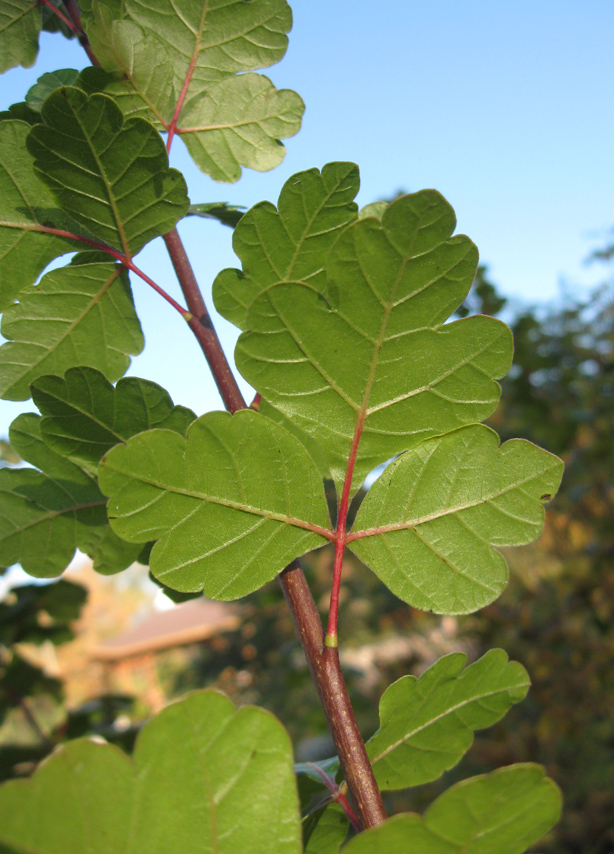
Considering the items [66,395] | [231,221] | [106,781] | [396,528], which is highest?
[231,221]

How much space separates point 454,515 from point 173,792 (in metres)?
0.25

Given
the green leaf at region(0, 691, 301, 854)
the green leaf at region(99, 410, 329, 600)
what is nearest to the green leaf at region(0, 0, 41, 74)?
the green leaf at region(99, 410, 329, 600)

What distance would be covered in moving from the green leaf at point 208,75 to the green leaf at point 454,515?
36cm

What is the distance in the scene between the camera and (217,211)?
0.65 metres

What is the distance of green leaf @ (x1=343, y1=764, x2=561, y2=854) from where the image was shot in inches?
11.3

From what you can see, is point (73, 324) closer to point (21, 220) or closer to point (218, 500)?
point (21, 220)

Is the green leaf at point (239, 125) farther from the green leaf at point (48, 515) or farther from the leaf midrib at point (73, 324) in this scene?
the green leaf at point (48, 515)

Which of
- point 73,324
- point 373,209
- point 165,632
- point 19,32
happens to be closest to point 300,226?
point 373,209

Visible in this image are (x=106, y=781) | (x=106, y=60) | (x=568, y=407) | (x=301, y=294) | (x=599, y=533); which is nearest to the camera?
(x=106, y=781)

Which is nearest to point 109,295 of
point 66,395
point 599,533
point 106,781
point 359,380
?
point 66,395

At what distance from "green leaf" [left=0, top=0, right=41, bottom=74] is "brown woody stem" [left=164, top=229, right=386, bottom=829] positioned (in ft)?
1.30

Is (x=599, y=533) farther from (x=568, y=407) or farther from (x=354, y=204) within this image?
(x=354, y=204)

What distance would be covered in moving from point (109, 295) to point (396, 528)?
1.07 ft

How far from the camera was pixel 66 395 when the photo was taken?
457 mm
